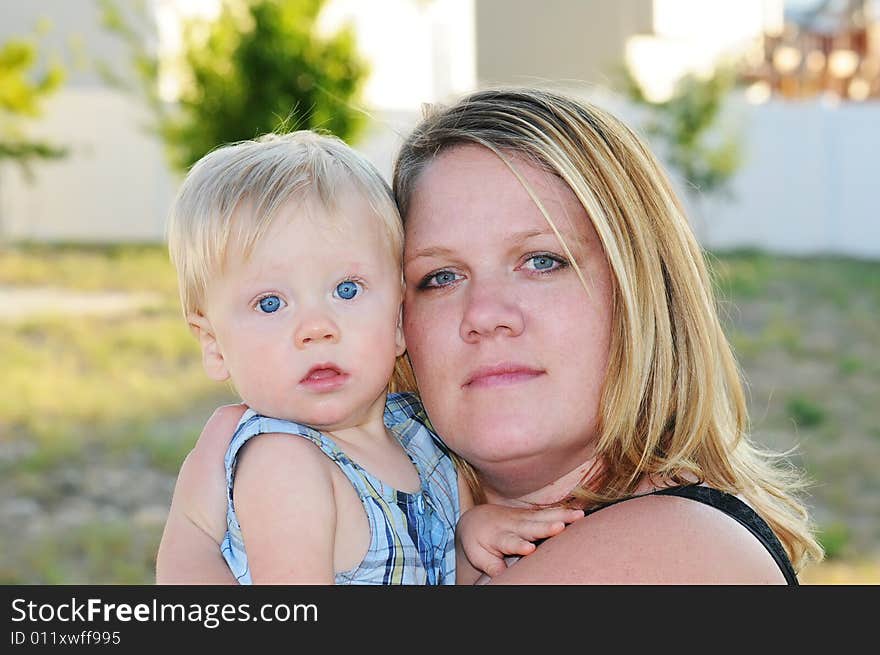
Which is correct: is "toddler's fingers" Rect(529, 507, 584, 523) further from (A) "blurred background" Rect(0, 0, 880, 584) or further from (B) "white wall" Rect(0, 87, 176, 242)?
(B) "white wall" Rect(0, 87, 176, 242)

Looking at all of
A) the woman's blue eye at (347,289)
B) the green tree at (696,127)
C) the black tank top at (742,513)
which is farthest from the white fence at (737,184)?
the black tank top at (742,513)

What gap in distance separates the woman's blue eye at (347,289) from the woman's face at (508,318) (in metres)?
0.13

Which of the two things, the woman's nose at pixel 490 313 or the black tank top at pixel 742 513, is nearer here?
the black tank top at pixel 742 513

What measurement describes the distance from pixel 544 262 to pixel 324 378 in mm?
395

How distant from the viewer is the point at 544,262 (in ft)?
6.12

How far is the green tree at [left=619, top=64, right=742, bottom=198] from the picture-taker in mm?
13734

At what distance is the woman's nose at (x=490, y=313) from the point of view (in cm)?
178

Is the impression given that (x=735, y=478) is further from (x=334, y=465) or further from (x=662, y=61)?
(x=662, y=61)

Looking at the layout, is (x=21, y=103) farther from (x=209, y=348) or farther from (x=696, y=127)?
(x=209, y=348)

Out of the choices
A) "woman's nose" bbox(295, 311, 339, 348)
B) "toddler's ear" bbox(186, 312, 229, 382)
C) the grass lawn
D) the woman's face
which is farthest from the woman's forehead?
the grass lawn

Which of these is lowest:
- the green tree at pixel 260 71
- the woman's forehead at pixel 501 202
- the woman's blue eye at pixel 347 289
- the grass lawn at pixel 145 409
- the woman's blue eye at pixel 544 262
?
the grass lawn at pixel 145 409

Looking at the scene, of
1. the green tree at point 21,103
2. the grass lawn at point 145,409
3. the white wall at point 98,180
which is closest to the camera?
the grass lawn at point 145,409

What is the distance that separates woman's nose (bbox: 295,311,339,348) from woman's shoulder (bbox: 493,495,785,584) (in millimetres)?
457

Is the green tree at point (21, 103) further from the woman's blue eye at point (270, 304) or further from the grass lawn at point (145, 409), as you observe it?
the woman's blue eye at point (270, 304)
